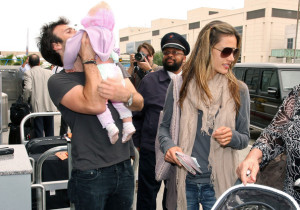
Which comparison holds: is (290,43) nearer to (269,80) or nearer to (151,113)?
(269,80)

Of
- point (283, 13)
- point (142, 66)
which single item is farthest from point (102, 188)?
point (283, 13)

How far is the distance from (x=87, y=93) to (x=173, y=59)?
1657 millimetres

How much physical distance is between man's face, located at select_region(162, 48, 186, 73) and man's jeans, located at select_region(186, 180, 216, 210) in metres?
1.42

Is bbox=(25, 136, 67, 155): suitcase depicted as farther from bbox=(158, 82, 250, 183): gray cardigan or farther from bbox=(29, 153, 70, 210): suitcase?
bbox=(158, 82, 250, 183): gray cardigan

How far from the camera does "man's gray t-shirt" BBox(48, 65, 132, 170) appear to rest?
1771 mm

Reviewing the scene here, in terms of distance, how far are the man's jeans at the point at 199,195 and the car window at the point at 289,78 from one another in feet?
18.7

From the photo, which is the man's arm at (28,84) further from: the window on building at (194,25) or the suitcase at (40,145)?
the window on building at (194,25)

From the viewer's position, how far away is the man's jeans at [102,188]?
1776 mm

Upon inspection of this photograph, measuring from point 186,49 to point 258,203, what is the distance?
85.8 inches

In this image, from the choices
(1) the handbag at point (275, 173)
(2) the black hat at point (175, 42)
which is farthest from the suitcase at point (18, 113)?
(1) the handbag at point (275, 173)

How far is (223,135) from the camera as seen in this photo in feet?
6.02

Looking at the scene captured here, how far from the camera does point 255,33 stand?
64.1 meters

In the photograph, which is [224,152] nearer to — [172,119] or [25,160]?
[172,119]

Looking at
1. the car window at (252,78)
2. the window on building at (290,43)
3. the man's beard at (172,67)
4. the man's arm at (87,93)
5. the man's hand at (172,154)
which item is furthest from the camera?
the window on building at (290,43)
